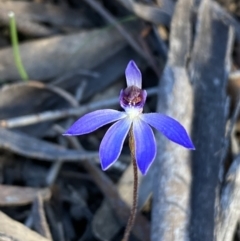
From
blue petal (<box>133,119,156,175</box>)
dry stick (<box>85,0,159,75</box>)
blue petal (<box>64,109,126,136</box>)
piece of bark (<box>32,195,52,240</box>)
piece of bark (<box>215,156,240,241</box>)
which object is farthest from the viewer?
dry stick (<box>85,0,159,75</box>)

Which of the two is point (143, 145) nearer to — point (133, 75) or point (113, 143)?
point (113, 143)

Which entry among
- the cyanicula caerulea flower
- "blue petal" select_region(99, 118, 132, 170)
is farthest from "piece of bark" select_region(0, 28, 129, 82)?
"blue petal" select_region(99, 118, 132, 170)

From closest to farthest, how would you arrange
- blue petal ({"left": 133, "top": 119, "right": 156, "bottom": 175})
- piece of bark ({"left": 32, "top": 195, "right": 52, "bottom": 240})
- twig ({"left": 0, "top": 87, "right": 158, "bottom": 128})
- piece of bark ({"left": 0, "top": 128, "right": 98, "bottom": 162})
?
blue petal ({"left": 133, "top": 119, "right": 156, "bottom": 175}) < piece of bark ({"left": 32, "top": 195, "right": 52, "bottom": 240}) < piece of bark ({"left": 0, "top": 128, "right": 98, "bottom": 162}) < twig ({"left": 0, "top": 87, "right": 158, "bottom": 128})

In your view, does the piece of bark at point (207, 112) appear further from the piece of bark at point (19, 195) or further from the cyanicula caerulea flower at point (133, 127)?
the piece of bark at point (19, 195)

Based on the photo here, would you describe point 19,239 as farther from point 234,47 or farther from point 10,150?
point 234,47

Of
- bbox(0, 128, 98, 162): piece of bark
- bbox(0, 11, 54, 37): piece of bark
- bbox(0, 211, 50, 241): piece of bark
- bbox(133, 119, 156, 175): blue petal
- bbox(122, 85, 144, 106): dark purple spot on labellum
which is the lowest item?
bbox(0, 211, 50, 241): piece of bark

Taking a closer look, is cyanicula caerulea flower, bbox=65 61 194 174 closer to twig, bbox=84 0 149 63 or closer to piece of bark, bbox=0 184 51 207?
piece of bark, bbox=0 184 51 207
